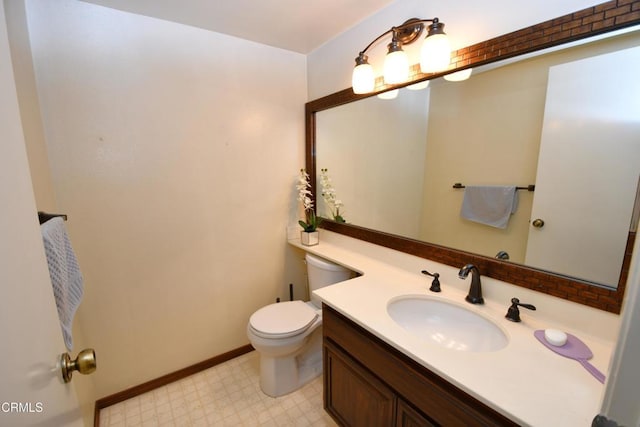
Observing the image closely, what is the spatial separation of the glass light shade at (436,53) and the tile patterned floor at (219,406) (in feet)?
6.31

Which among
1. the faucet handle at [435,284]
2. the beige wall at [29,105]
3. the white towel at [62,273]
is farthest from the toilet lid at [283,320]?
the beige wall at [29,105]

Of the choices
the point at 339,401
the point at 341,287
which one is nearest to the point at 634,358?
the point at 341,287

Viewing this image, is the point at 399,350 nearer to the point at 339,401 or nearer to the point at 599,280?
the point at 339,401

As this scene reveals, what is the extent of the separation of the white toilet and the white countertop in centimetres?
46

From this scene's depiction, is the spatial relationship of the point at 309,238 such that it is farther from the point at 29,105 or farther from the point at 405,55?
the point at 29,105

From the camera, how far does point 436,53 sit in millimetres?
1234

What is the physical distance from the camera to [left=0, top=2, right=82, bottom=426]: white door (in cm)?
41

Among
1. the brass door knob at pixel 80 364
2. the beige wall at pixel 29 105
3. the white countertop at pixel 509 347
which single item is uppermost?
the beige wall at pixel 29 105

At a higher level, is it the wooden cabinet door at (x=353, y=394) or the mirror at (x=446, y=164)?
the mirror at (x=446, y=164)

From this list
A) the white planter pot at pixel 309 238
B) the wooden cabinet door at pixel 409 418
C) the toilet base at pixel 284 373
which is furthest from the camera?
the white planter pot at pixel 309 238

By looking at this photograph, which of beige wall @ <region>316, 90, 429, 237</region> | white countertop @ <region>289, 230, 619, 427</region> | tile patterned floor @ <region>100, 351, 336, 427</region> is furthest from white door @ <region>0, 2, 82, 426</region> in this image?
beige wall @ <region>316, 90, 429, 237</region>

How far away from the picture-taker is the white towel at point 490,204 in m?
1.21

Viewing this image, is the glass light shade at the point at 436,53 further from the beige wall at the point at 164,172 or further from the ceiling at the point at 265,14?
the beige wall at the point at 164,172

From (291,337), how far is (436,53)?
1643mm
